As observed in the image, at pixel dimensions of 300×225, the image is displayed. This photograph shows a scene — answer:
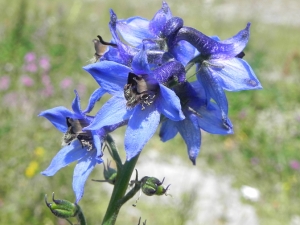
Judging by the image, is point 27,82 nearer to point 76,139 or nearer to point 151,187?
point 76,139

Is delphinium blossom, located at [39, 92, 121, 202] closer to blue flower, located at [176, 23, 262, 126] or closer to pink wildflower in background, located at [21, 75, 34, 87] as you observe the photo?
blue flower, located at [176, 23, 262, 126]

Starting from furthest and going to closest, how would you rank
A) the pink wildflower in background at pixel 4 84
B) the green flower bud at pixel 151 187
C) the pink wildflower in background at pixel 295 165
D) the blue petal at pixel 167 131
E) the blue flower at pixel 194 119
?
the pink wildflower in background at pixel 295 165, the pink wildflower in background at pixel 4 84, the blue petal at pixel 167 131, the blue flower at pixel 194 119, the green flower bud at pixel 151 187

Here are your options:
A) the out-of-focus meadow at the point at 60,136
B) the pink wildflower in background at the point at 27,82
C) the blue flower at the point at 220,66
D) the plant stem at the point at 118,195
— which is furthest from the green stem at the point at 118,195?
the pink wildflower in background at the point at 27,82

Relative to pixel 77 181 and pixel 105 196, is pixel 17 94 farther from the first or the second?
pixel 77 181

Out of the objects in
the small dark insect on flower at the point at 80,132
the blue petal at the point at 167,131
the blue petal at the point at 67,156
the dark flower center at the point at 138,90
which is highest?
the dark flower center at the point at 138,90

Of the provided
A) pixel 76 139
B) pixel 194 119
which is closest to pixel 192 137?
pixel 194 119

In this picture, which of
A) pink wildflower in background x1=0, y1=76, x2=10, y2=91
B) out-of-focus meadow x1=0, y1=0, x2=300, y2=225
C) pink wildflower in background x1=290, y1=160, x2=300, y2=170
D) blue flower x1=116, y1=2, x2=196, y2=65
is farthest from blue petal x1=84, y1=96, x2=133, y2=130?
A: pink wildflower in background x1=290, y1=160, x2=300, y2=170

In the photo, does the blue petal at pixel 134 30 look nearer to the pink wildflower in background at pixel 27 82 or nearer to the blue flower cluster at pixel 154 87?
the blue flower cluster at pixel 154 87
